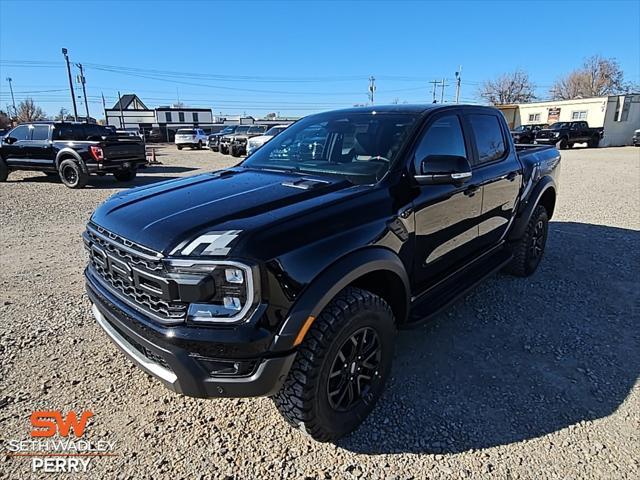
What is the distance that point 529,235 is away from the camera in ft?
14.5

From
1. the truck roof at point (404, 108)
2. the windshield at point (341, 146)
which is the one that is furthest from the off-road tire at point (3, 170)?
the truck roof at point (404, 108)

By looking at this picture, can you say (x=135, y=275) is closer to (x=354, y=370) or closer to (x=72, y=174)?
(x=354, y=370)

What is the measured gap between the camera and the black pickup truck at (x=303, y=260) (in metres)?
1.85

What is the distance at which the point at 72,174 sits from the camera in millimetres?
11344

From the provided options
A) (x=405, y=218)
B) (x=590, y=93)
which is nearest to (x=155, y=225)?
(x=405, y=218)

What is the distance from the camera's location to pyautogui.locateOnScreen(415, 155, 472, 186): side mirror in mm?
2553

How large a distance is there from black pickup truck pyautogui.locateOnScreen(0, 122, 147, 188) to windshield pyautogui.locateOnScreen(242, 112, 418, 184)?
9.28 meters

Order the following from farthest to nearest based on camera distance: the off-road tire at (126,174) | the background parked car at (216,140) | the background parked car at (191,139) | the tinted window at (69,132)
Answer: the background parked car at (191,139) < the background parked car at (216,140) < the off-road tire at (126,174) < the tinted window at (69,132)

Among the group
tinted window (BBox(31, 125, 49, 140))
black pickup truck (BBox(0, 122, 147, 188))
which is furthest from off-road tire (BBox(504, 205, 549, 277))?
tinted window (BBox(31, 125, 49, 140))

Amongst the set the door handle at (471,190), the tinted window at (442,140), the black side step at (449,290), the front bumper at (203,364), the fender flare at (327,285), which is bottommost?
the black side step at (449,290)

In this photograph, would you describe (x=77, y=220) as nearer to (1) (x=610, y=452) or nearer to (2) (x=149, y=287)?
(2) (x=149, y=287)

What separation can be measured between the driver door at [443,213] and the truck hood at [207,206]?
0.61 meters

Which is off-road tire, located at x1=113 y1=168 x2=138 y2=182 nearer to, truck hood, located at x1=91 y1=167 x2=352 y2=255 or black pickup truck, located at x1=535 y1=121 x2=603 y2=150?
truck hood, located at x1=91 y1=167 x2=352 y2=255

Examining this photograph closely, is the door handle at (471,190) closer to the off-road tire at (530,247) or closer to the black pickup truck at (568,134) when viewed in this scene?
the off-road tire at (530,247)
